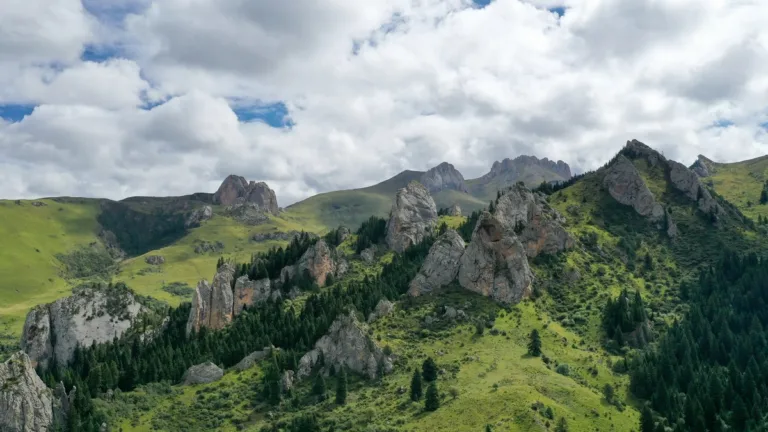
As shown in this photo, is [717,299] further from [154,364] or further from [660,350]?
[154,364]

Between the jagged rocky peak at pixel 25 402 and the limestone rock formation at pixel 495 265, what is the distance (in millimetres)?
122413

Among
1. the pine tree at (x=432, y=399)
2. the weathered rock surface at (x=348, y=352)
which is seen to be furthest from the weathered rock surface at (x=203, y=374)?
the pine tree at (x=432, y=399)

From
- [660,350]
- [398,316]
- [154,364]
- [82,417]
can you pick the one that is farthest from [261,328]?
[660,350]

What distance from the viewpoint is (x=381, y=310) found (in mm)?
180875

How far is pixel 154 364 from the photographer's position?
174 metres

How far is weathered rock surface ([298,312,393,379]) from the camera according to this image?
155750 mm

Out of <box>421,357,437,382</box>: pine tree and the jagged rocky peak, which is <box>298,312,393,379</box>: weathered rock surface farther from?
the jagged rocky peak

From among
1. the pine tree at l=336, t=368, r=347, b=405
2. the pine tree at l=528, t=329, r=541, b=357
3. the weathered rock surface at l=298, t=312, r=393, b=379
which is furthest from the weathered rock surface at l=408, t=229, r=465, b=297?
the pine tree at l=336, t=368, r=347, b=405

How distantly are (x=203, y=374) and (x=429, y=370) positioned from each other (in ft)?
221

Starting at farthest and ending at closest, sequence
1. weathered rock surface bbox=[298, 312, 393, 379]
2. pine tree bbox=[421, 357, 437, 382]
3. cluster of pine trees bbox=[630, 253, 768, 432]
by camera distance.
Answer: weathered rock surface bbox=[298, 312, 393, 379], pine tree bbox=[421, 357, 437, 382], cluster of pine trees bbox=[630, 253, 768, 432]

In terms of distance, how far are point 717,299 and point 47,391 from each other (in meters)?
199

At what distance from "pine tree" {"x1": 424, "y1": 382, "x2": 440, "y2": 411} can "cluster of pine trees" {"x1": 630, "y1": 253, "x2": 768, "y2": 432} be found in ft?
143

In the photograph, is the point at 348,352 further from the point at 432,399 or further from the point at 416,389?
the point at 432,399

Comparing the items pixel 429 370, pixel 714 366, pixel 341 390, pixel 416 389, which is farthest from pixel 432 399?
pixel 714 366
